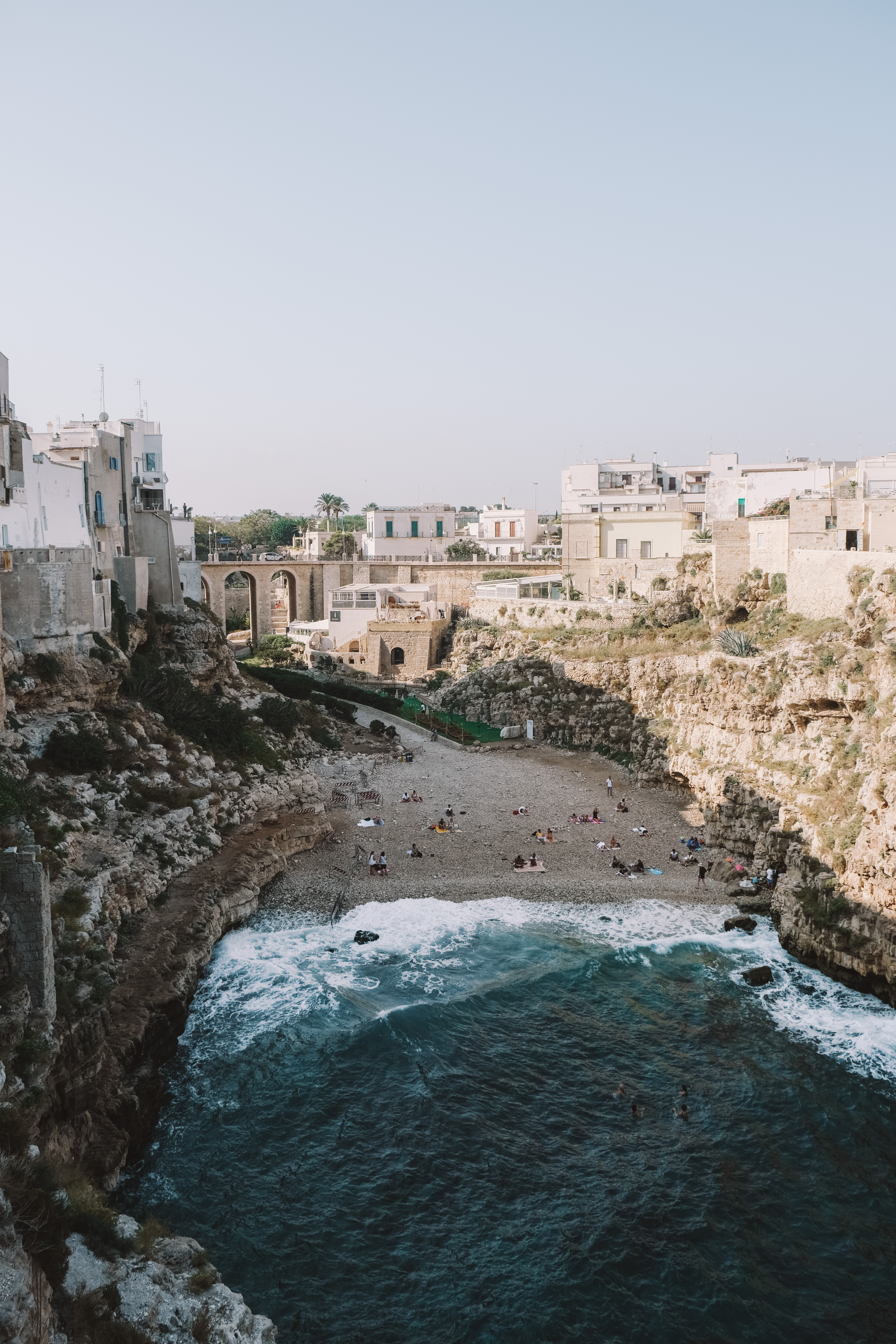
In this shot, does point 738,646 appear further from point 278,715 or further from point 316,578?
point 316,578

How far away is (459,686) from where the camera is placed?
4728 centimetres

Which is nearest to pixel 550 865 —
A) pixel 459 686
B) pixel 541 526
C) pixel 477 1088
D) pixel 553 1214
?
pixel 477 1088

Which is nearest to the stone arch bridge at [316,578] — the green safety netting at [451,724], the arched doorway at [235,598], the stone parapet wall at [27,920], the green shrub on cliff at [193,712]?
the arched doorway at [235,598]

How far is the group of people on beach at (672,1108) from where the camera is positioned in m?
16.6

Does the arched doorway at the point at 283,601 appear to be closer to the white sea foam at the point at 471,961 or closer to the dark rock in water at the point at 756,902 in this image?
the white sea foam at the point at 471,961

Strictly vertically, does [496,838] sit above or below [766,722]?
below

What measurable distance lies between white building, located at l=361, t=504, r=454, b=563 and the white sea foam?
4181 cm

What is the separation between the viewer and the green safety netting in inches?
1678

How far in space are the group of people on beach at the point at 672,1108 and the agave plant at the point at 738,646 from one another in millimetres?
20576

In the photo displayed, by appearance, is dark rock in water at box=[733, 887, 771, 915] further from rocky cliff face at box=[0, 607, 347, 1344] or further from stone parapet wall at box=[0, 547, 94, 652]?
stone parapet wall at box=[0, 547, 94, 652]

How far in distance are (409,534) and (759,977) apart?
5654 centimetres

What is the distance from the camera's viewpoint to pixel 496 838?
2958 cm

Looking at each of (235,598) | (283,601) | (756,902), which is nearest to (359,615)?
(283,601)

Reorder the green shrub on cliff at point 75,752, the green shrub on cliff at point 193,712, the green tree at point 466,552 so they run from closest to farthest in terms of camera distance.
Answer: the green shrub on cliff at point 75,752 < the green shrub on cliff at point 193,712 < the green tree at point 466,552
